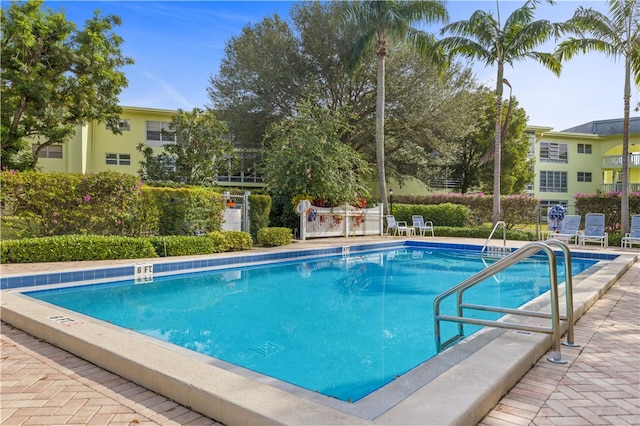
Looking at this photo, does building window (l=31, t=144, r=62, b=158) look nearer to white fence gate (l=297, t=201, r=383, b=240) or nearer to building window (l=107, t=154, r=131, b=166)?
building window (l=107, t=154, r=131, b=166)

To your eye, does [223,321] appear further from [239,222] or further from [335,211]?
[335,211]

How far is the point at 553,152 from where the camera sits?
30828 millimetres

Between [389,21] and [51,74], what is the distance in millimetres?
13701

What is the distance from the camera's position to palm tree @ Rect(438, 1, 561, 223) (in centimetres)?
1496

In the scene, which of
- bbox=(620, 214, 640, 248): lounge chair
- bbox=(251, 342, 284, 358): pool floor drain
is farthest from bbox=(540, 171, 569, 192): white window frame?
bbox=(251, 342, 284, 358): pool floor drain

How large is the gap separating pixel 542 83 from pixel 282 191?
12.0m

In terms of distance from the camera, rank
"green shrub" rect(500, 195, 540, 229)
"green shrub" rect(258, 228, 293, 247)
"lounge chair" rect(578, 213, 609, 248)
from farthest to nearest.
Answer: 1. "green shrub" rect(500, 195, 540, 229)
2. "lounge chair" rect(578, 213, 609, 248)
3. "green shrub" rect(258, 228, 293, 247)

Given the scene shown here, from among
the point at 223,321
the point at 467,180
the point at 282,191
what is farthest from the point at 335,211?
the point at 467,180

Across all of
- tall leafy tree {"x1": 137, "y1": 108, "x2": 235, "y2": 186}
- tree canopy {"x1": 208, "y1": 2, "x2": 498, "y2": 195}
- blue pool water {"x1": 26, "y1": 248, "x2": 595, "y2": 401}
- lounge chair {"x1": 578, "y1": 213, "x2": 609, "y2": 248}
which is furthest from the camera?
tree canopy {"x1": 208, "y1": 2, "x2": 498, "y2": 195}

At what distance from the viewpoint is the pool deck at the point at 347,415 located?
241 cm

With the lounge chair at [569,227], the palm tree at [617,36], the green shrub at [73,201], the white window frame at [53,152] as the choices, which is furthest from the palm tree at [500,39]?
the white window frame at [53,152]

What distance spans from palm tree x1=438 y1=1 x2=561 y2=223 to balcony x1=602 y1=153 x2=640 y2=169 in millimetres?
19457

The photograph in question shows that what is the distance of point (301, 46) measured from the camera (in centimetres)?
2098

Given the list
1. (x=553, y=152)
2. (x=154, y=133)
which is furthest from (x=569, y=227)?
(x=154, y=133)
